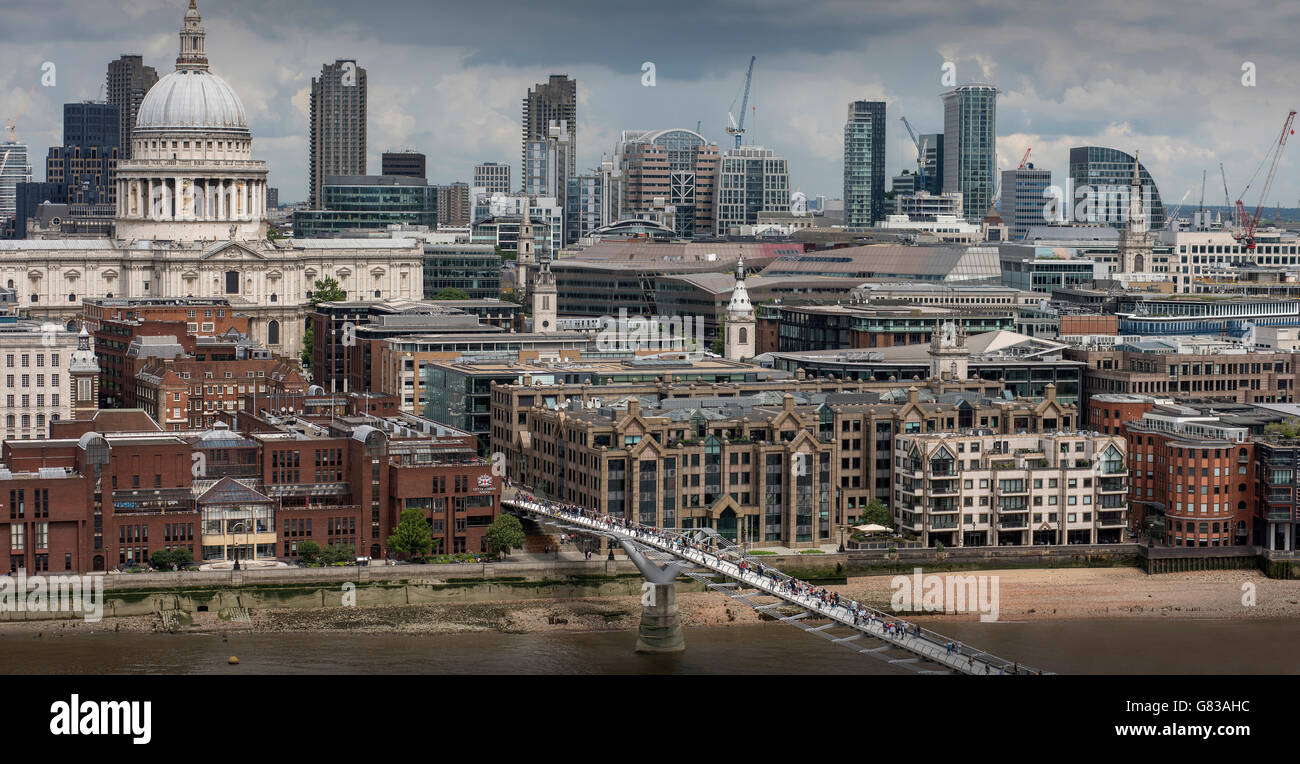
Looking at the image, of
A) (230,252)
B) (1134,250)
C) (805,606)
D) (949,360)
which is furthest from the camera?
(1134,250)

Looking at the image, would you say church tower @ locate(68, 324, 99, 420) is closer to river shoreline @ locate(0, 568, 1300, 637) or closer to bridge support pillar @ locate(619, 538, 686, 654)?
river shoreline @ locate(0, 568, 1300, 637)

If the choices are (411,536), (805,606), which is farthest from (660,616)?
(411,536)

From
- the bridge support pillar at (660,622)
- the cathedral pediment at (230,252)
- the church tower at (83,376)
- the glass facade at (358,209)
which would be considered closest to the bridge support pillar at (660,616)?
the bridge support pillar at (660,622)

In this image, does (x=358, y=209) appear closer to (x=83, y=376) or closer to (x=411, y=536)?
(x=83, y=376)

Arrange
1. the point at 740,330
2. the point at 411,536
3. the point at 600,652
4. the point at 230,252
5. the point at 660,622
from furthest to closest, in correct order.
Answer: the point at 230,252 → the point at 740,330 → the point at 411,536 → the point at 660,622 → the point at 600,652

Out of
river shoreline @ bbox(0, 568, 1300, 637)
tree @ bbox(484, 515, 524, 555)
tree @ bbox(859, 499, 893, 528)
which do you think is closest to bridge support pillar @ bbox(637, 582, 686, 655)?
river shoreline @ bbox(0, 568, 1300, 637)

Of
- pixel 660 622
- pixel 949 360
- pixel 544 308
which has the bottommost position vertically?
pixel 660 622
